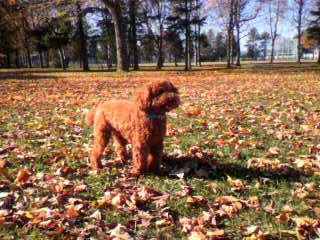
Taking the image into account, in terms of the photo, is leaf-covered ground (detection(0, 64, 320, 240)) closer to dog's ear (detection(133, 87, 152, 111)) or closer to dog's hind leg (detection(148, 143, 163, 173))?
dog's hind leg (detection(148, 143, 163, 173))

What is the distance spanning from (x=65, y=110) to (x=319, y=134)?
6505mm

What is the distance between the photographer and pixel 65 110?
9.46m

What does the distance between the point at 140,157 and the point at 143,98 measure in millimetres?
788

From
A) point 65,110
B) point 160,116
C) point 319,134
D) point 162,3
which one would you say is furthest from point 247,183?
point 162,3

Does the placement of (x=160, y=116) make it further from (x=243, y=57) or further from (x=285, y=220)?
(x=243, y=57)

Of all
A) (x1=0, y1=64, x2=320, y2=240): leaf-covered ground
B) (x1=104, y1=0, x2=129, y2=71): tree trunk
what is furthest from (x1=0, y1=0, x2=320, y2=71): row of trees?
(x1=0, y1=64, x2=320, y2=240): leaf-covered ground

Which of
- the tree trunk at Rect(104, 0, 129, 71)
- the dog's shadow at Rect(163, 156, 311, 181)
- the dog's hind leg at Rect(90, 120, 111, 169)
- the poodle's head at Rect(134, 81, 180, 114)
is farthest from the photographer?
the tree trunk at Rect(104, 0, 129, 71)

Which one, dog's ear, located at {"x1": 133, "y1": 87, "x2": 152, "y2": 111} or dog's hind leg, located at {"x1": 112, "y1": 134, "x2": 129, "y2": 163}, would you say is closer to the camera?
dog's ear, located at {"x1": 133, "y1": 87, "x2": 152, "y2": 111}

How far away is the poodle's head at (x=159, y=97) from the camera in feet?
13.0

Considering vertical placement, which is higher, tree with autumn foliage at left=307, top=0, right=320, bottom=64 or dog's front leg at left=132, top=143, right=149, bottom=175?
tree with autumn foliage at left=307, top=0, right=320, bottom=64

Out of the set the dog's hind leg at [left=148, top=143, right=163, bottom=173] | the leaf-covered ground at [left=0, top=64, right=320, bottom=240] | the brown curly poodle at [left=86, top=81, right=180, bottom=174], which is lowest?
the leaf-covered ground at [left=0, top=64, right=320, bottom=240]

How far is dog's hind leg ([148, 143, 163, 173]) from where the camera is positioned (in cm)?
447

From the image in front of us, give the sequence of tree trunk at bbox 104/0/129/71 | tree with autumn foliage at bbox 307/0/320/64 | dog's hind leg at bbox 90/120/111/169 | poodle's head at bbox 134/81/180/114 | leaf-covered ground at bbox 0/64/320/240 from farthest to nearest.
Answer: tree with autumn foliage at bbox 307/0/320/64 → tree trunk at bbox 104/0/129/71 → dog's hind leg at bbox 90/120/111/169 → poodle's head at bbox 134/81/180/114 → leaf-covered ground at bbox 0/64/320/240

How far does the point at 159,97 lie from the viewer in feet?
13.1
